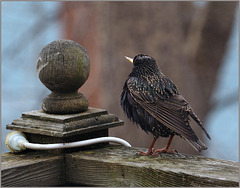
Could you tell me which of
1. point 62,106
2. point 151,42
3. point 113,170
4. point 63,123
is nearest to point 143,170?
point 113,170

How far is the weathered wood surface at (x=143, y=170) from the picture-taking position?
201 cm

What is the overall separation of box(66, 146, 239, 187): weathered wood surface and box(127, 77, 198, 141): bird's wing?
27cm

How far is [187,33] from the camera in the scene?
6250 mm

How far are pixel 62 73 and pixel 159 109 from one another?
2.33 ft

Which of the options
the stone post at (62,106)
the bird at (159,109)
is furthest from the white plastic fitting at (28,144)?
the bird at (159,109)

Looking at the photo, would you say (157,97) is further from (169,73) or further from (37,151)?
(169,73)

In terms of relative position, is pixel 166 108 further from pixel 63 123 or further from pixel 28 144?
pixel 28 144

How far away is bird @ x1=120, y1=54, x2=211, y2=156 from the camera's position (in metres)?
2.72

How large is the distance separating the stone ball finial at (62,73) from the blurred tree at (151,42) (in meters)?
3.48

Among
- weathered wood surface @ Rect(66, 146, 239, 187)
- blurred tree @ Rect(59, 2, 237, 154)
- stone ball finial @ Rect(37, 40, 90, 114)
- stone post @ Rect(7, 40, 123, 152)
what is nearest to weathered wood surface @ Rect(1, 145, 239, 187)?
weathered wood surface @ Rect(66, 146, 239, 187)

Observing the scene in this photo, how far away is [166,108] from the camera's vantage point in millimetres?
2803

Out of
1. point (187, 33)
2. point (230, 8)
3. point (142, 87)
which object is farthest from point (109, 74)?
point (142, 87)

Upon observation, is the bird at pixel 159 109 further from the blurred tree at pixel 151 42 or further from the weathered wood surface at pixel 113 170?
the blurred tree at pixel 151 42

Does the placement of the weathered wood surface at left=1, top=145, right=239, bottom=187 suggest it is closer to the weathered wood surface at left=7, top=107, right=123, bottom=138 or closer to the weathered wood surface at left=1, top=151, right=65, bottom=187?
the weathered wood surface at left=1, top=151, right=65, bottom=187
